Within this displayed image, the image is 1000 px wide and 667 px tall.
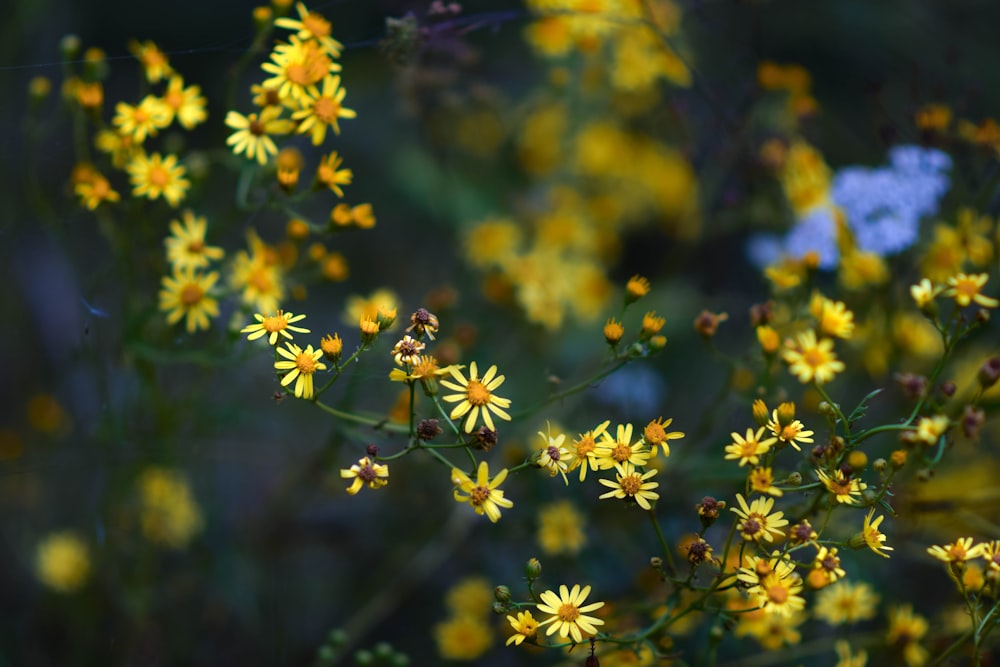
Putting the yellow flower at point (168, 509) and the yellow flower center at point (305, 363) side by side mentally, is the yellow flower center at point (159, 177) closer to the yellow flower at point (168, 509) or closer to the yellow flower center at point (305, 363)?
the yellow flower center at point (305, 363)

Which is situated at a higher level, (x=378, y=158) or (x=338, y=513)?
(x=378, y=158)

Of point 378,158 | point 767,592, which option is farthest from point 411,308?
point 767,592

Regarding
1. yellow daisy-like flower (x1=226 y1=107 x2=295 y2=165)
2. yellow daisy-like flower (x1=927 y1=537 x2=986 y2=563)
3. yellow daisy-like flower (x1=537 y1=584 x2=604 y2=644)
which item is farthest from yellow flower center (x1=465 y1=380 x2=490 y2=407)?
yellow daisy-like flower (x1=927 y1=537 x2=986 y2=563)

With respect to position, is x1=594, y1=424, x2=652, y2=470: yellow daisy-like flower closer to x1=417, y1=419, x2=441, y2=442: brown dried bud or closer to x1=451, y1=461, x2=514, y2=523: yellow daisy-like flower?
x1=451, y1=461, x2=514, y2=523: yellow daisy-like flower

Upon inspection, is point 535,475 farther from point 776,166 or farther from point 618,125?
point 618,125

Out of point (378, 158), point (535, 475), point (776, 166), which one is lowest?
point (535, 475)

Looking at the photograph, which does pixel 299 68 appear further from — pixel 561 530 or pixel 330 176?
pixel 561 530

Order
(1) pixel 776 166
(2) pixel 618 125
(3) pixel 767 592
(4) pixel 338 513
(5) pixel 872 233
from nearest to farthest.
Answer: (3) pixel 767 592, (5) pixel 872 233, (1) pixel 776 166, (4) pixel 338 513, (2) pixel 618 125
